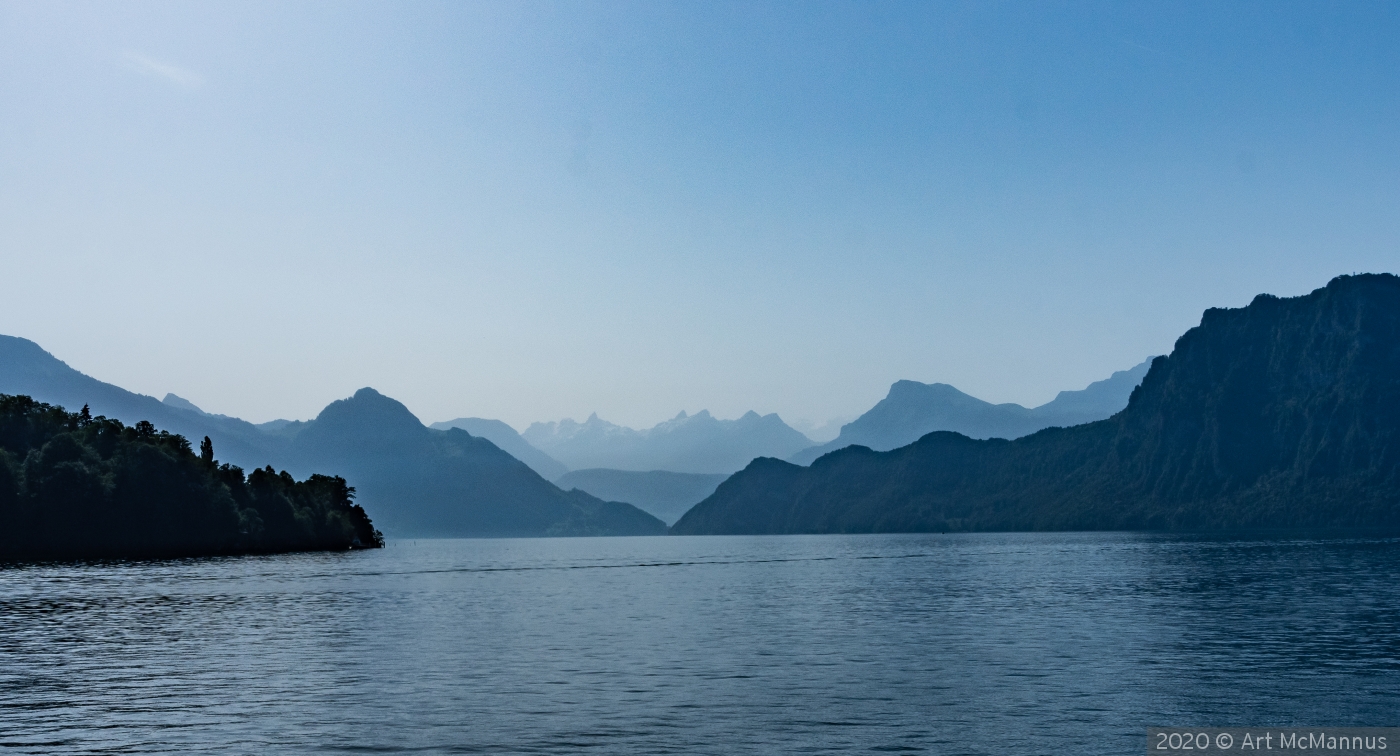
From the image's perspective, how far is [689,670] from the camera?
56.3 m

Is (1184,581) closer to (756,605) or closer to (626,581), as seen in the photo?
(756,605)

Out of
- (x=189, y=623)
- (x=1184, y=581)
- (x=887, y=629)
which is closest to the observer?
(x=887, y=629)

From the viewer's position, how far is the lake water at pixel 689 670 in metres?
39.3

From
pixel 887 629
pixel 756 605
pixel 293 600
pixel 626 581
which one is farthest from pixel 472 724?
pixel 626 581

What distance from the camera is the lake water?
39312mm

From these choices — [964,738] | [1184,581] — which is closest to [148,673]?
[964,738]

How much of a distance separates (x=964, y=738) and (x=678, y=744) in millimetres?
10184

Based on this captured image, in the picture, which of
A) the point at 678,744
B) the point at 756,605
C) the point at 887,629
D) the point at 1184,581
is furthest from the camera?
the point at 1184,581

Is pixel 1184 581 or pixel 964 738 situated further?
pixel 1184 581

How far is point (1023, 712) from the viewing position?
141ft

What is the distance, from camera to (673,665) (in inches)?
2297

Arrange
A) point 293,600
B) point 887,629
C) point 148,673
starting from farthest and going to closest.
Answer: point 293,600 < point 887,629 < point 148,673

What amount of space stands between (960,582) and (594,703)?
9971 cm

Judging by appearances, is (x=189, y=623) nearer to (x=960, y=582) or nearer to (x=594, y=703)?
(x=594, y=703)
